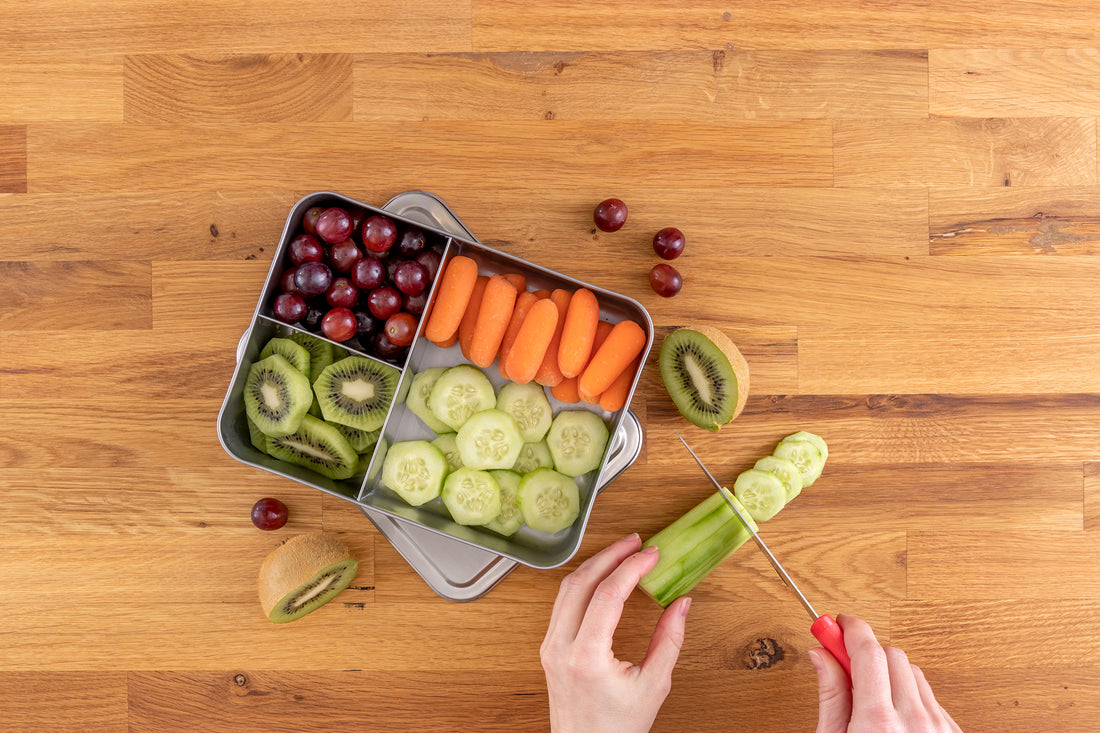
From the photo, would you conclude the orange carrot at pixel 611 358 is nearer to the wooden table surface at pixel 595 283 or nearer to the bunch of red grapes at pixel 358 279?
the wooden table surface at pixel 595 283

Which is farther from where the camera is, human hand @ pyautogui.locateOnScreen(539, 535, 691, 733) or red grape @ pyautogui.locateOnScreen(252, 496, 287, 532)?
red grape @ pyautogui.locateOnScreen(252, 496, 287, 532)

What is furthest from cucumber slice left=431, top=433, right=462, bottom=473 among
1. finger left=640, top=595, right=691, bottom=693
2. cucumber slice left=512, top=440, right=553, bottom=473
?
finger left=640, top=595, right=691, bottom=693

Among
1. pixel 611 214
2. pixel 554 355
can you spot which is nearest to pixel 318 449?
pixel 554 355

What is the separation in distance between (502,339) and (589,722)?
0.84m

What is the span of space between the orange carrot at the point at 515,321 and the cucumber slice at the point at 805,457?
2.29 feet

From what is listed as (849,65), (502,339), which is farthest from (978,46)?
(502,339)

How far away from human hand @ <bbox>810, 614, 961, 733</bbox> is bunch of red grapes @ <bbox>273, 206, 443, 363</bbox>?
1.14m

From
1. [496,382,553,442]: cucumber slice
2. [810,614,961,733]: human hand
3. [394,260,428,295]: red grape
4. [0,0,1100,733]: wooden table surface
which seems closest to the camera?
[810,614,961,733]: human hand

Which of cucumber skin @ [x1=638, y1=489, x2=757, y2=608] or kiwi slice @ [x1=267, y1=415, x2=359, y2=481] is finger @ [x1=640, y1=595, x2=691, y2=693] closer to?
cucumber skin @ [x1=638, y1=489, x2=757, y2=608]

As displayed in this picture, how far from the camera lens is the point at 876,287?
1714mm

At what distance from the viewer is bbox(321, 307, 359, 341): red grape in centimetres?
144

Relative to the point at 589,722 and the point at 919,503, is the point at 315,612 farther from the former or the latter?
the point at 919,503

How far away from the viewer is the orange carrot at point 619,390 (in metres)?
1.52

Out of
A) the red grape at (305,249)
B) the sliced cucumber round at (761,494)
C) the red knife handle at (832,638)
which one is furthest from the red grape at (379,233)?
the red knife handle at (832,638)
